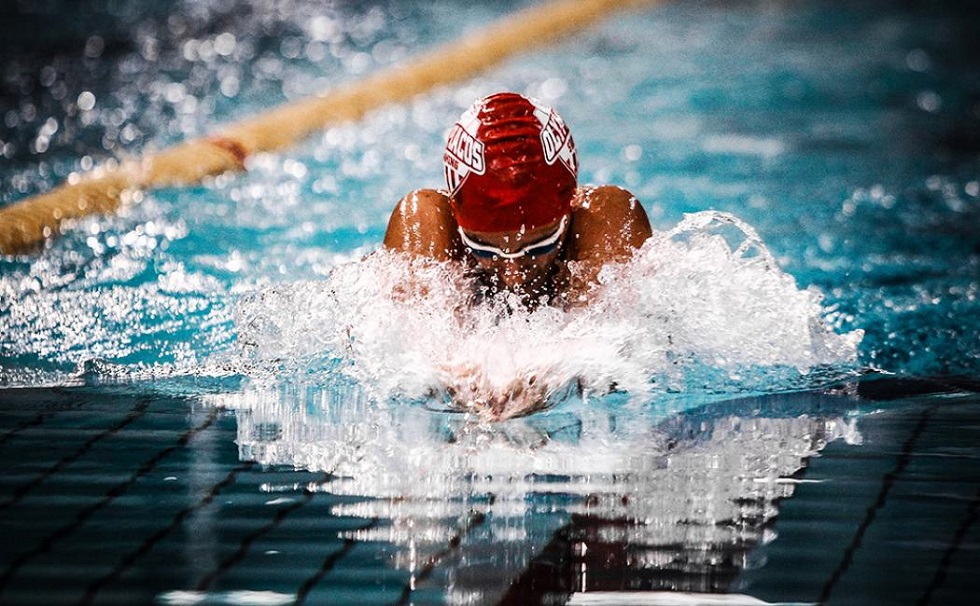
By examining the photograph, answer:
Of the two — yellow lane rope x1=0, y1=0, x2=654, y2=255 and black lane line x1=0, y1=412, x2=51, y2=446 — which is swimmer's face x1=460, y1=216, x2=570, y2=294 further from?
yellow lane rope x1=0, y1=0, x2=654, y2=255

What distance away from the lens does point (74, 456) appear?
2.94 m

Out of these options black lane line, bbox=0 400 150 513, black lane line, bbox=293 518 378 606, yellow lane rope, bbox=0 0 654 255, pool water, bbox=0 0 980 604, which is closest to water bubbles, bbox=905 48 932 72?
yellow lane rope, bbox=0 0 654 255

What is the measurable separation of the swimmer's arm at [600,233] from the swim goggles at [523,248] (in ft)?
0.42

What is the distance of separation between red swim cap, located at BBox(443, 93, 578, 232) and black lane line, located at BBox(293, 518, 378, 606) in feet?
3.26

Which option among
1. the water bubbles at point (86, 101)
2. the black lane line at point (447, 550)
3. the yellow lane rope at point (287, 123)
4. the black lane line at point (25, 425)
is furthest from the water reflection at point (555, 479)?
the water bubbles at point (86, 101)

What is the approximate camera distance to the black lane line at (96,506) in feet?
7.63

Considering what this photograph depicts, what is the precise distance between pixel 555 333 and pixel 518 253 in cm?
22

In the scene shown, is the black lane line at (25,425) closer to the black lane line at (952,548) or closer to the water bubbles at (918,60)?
the black lane line at (952,548)

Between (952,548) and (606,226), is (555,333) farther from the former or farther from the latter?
(952,548)

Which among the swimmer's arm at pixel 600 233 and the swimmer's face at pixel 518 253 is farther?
the swimmer's arm at pixel 600 233

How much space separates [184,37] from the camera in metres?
9.80

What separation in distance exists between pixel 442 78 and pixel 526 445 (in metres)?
5.96

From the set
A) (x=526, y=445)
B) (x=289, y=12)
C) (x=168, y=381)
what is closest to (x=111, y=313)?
(x=168, y=381)

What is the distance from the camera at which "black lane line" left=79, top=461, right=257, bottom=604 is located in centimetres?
223
